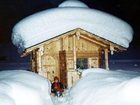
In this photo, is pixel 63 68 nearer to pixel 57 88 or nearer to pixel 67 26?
pixel 57 88

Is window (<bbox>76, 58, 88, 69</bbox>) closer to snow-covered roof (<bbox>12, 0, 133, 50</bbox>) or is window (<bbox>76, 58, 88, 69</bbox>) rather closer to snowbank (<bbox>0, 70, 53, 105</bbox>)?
snow-covered roof (<bbox>12, 0, 133, 50</bbox>)

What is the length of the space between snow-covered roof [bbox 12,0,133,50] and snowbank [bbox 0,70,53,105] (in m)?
3.66

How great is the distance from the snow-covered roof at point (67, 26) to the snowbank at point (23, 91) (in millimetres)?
3659

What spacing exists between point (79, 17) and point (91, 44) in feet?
5.99

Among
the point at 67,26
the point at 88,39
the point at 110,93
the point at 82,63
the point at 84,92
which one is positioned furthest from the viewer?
the point at 82,63

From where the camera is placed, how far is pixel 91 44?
1836 centimetres

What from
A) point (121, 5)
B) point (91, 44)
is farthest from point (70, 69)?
point (121, 5)

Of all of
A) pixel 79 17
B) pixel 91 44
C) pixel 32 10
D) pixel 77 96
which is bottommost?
pixel 77 96

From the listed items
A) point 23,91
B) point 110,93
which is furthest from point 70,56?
point 110,93

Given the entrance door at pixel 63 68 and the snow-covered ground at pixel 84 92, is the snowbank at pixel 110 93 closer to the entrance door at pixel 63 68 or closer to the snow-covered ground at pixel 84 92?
the snow-covered ground at pixel 84 92

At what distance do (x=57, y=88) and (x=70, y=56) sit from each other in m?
2.50

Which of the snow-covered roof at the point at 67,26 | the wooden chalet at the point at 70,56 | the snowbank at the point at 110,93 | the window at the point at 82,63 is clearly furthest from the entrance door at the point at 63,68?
the snowbank at the point at 110,93

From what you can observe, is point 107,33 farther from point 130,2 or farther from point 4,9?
point 4,9

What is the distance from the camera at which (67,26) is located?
17078 millimetres
